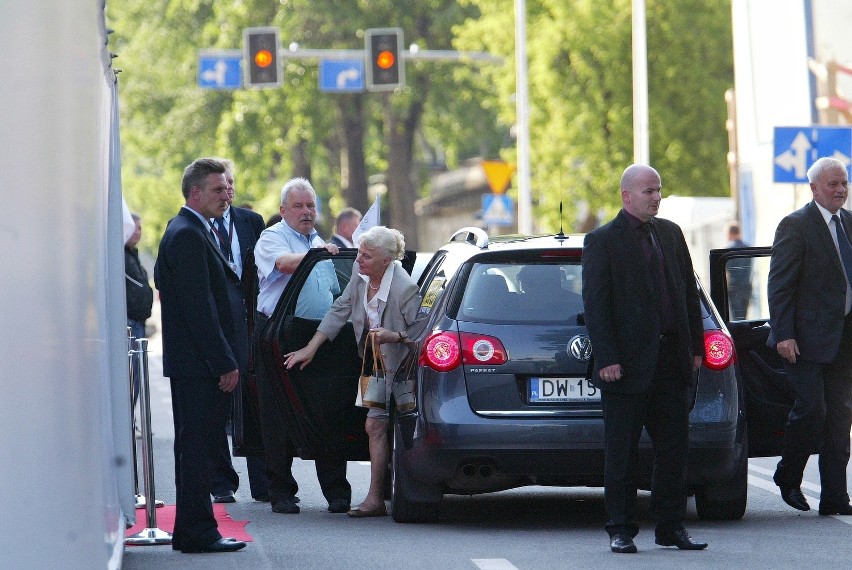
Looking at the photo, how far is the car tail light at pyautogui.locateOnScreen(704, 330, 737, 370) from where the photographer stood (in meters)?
9.22

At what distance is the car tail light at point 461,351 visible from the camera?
357 inches

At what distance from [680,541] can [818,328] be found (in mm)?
1838

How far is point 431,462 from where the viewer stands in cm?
917

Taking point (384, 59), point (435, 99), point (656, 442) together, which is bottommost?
point (656, 442)

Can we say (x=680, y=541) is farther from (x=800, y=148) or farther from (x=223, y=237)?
(x=800, y=148)

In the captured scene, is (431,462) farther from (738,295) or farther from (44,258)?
(44,258)

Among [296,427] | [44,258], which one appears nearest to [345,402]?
[296,427]

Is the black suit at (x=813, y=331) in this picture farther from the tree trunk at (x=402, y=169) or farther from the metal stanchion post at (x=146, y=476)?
the tree trunk at (x=402, y=169)

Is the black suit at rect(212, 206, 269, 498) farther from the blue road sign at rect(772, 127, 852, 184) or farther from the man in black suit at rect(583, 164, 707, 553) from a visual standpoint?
the blue road sign at rect(772, 127, 852, 184)

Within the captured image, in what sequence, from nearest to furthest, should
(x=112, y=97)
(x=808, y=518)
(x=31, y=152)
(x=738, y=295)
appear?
(x=31, y=152) → (x=112, y=97) → (x=808, y=518) → (x=738, y=295)

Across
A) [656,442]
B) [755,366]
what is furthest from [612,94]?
[656,442]

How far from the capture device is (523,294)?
9.25m

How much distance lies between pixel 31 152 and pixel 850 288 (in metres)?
6.33

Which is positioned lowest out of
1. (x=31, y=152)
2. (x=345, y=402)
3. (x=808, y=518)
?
(x=808, y=518)
